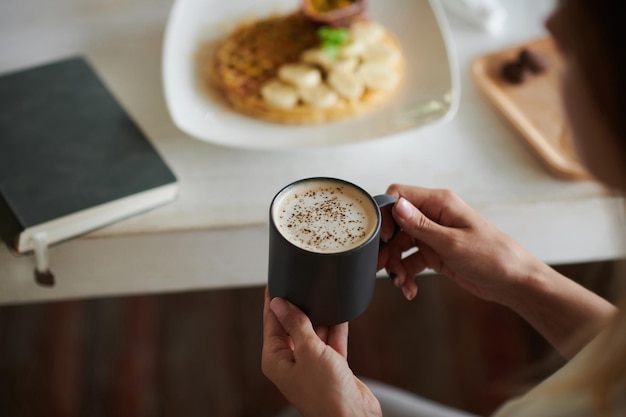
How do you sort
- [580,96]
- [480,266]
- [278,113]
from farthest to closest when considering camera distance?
1. [278,113]
2. [480,266]
3. [580,96]

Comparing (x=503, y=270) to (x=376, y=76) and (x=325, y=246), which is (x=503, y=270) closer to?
(x=325, y=246)

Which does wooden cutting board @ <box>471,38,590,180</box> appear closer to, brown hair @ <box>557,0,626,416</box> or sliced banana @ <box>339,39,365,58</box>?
sliced banana @ <box>339,39,365,58</box>

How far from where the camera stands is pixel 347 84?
1.10m

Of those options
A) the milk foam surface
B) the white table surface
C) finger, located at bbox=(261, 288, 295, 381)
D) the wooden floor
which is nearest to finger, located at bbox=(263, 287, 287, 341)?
finger, located at bbox=(261, 288, 295, 381)

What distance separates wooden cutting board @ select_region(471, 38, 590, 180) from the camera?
3.49 feet

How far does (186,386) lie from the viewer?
1608mm

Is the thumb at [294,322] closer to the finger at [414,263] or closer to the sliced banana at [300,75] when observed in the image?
the finger at [414,263]

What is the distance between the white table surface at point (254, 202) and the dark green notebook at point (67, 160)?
0.11ft

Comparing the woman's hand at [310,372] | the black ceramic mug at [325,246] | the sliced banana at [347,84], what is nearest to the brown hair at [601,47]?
the black ceramic mug at [325,246]

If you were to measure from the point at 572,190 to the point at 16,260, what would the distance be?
772 millimetres

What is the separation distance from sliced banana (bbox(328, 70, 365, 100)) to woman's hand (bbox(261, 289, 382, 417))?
18.2 inches

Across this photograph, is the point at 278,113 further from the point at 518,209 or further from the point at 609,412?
the point at 609,412

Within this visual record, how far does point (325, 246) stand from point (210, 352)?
108 centimetres

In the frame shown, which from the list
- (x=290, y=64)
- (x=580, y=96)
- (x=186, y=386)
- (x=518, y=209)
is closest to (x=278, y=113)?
(x=290, y=64)
